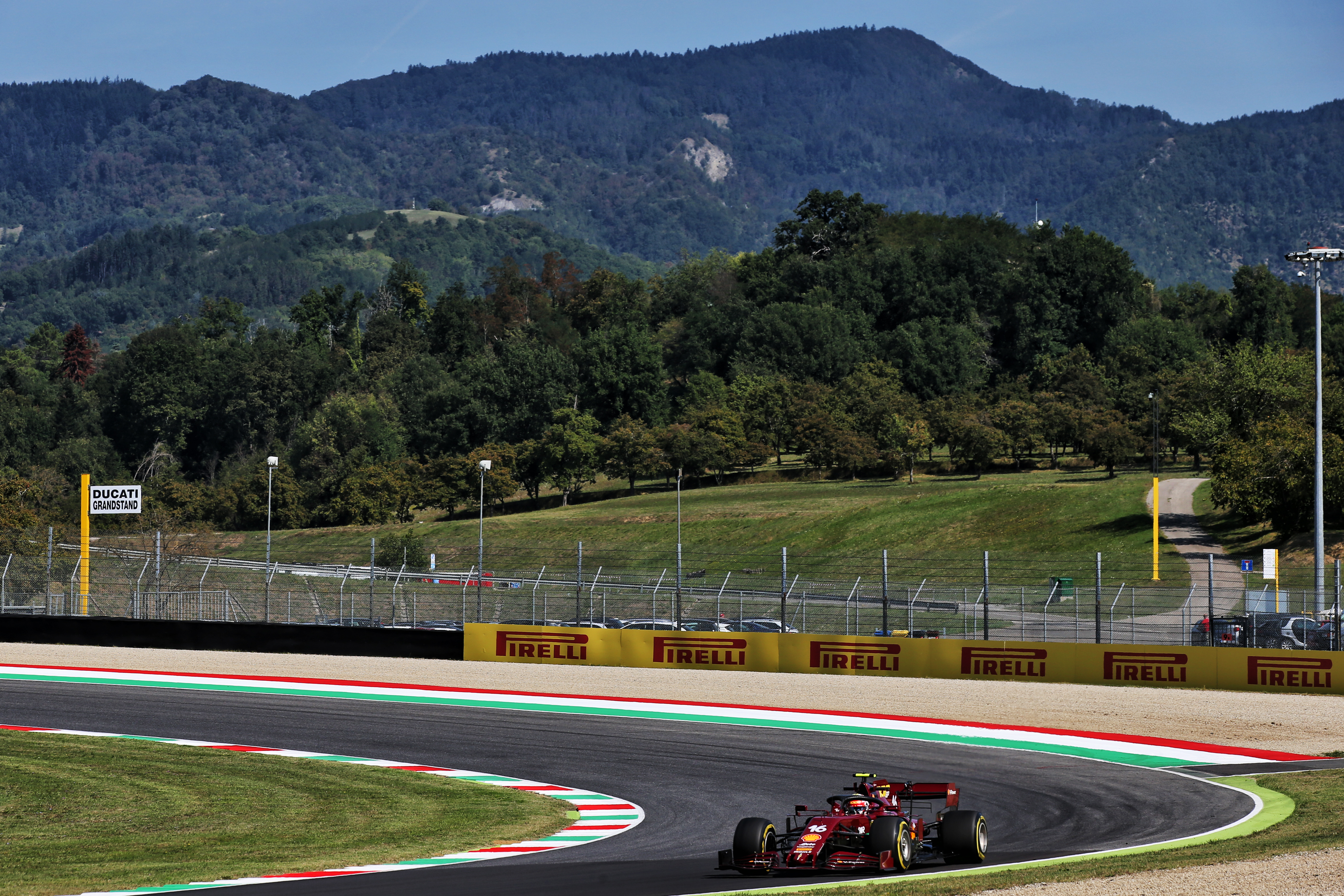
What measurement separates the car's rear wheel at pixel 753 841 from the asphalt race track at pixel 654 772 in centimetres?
19

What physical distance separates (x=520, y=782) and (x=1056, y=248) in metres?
144

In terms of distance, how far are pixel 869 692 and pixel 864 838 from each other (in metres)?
15.7

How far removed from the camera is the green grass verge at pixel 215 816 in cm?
1187

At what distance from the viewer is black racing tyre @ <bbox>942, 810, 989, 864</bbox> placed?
11.6m

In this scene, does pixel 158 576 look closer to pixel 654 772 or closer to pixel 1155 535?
pixel 654 772

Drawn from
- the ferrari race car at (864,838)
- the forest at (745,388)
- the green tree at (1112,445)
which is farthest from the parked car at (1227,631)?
the green tree at (1112,445)

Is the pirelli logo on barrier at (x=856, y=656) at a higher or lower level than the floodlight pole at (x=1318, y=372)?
lower

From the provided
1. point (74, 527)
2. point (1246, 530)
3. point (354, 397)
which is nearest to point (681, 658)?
point (1246, 530)

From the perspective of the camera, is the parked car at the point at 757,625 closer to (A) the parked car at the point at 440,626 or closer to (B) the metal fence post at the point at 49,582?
(A) the parked car at the point at 440,626

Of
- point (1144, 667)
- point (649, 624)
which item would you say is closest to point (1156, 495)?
point (649, 624)

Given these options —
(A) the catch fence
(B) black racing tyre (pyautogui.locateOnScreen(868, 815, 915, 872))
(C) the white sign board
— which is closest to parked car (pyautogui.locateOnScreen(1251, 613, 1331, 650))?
(A) the catch fence

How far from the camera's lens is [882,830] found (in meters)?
11.1

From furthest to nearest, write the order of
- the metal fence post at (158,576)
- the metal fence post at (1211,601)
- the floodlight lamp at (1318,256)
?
the floodlight lamp at (1318,256), the metal fence post at (158,576), the metal fence post at (1211,601)

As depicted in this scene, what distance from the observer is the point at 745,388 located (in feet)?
425
